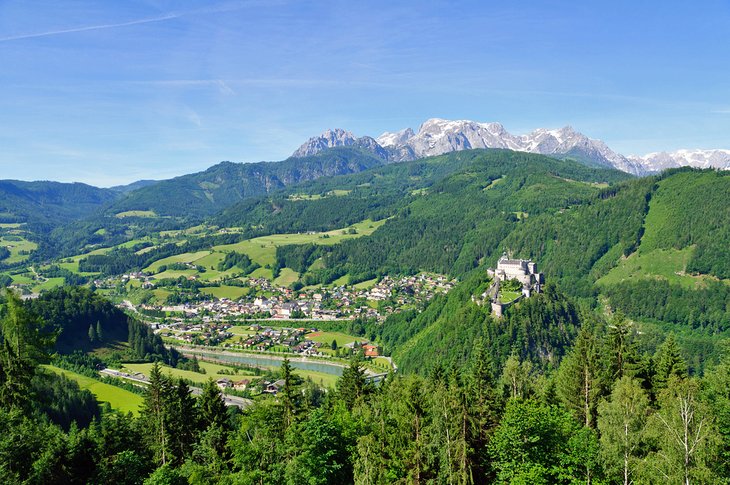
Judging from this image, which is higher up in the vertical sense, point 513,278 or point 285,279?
point 513,278

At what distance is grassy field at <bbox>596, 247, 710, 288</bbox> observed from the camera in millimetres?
137625

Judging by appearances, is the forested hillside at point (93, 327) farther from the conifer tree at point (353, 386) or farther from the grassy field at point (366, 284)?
the grassy field at point (366, 284)

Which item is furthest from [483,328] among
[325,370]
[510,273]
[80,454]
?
[80,454]

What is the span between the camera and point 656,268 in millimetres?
147250

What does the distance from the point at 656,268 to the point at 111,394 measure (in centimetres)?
15072

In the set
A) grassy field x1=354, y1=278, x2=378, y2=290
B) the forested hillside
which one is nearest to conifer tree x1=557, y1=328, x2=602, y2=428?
the forested hillside

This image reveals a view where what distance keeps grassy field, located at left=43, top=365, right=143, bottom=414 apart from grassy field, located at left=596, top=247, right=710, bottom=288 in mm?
138460

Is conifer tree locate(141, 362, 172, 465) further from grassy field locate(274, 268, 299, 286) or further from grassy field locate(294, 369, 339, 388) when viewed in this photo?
grassy field locate(274, 268, 299, 286)

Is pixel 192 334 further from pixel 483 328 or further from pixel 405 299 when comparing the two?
pixel 483 328

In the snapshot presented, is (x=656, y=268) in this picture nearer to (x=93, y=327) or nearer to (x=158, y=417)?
(x=158, y=417)

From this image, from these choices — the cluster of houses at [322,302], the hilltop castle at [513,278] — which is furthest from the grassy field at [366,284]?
the hilltop castle at [513,278]

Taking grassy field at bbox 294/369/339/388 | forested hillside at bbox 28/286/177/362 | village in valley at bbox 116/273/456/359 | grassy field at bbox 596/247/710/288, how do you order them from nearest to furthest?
grassy field at bbox 294/369/339/388
forested hillside at bbox 28/286/177/362
village in valley at bbox 116/273/456/359
grassy field at bbox 596/247/710/288

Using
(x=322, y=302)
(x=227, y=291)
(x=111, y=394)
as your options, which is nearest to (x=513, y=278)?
(x=111, y=394)

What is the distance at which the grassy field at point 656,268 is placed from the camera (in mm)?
137625
